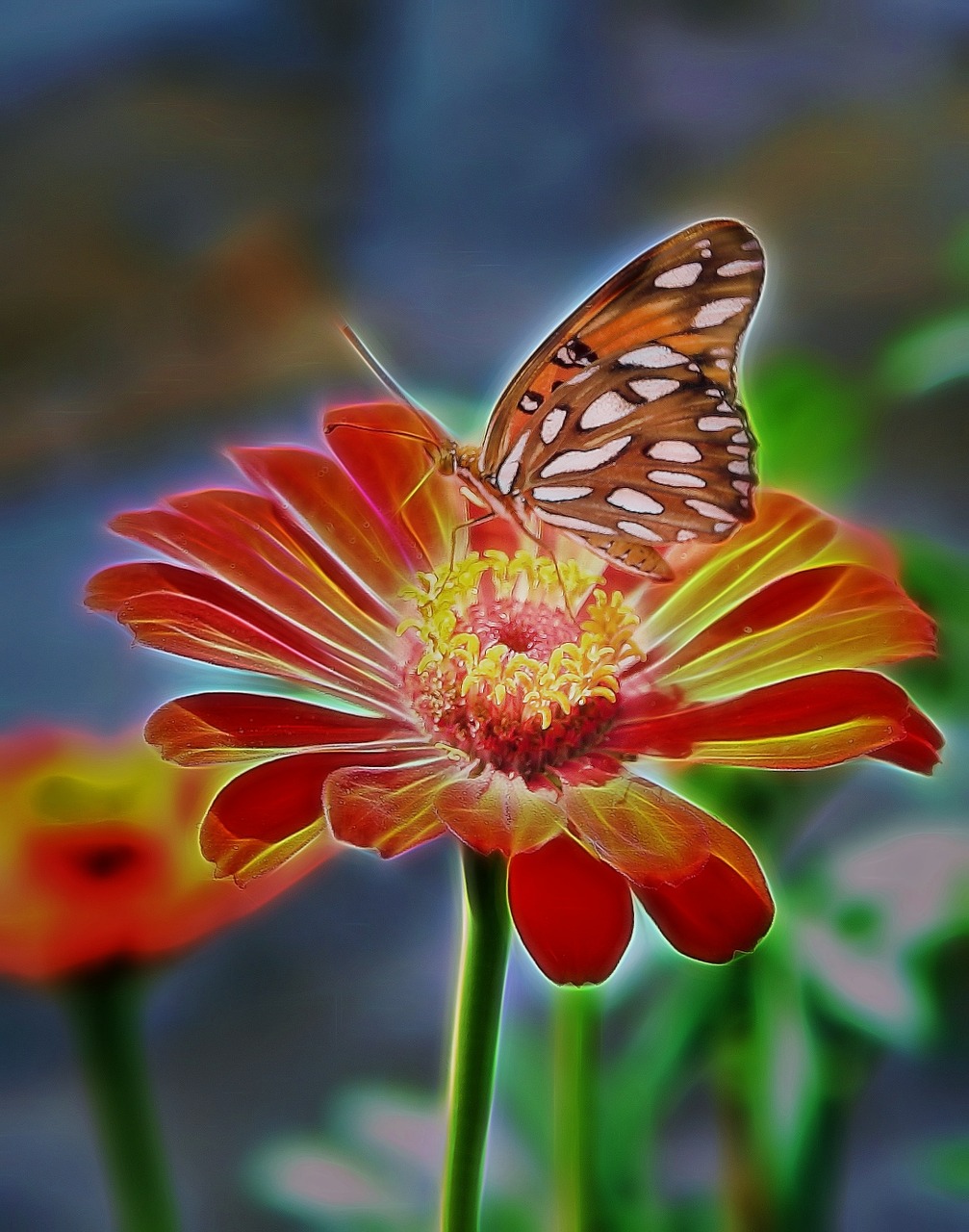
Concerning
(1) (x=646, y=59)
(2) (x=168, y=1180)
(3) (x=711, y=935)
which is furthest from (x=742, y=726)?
(1) (x=646, y=59)

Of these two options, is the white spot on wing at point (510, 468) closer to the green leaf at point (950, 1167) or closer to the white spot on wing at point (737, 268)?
the white spot on wing at point (737, 268)

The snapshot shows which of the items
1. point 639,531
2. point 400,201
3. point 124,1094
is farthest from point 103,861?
point 400,201

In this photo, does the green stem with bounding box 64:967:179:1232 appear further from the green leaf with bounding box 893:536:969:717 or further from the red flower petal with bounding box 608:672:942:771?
the green leaf with bounding box 893:536:969:717

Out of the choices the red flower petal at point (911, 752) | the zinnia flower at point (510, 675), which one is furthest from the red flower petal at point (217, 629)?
the red flower petal at point (911, 752)

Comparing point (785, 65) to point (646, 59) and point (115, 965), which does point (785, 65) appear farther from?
point (115, 965)

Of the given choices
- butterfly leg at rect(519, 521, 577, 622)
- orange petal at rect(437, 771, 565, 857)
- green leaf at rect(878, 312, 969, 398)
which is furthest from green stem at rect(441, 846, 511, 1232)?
green leaf at rect(878, 312, 969, 398)

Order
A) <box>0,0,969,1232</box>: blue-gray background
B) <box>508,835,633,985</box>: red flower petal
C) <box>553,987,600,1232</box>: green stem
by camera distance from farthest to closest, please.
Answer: <box>0,0,969,1232</box>: blue-gray background
<box>553,987,600,1232</box>: green stem
<box>508,835,633,985</box>: red flower petal

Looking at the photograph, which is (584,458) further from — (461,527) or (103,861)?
(103,861)
